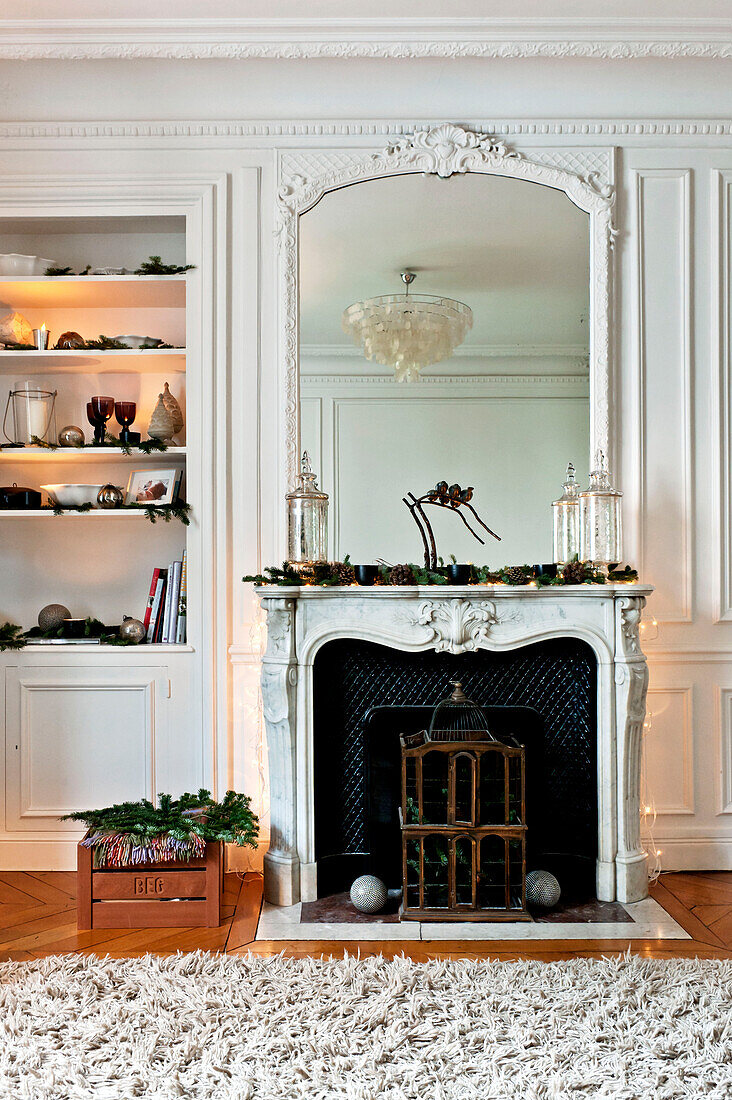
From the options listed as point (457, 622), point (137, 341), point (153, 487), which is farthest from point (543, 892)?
point (137, 341)

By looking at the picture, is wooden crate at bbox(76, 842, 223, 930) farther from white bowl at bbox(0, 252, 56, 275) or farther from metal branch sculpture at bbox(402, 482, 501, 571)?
white bowl at bbox(0, 252, 56, 275)

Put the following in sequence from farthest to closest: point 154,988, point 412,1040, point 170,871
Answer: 1. point 170,871
2. point 154,988
3. point 412,1040

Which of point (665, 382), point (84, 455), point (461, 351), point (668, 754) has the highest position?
point (461, 351)

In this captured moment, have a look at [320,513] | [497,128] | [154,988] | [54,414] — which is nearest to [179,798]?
[154,988]

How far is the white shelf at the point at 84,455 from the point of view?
3170 mm

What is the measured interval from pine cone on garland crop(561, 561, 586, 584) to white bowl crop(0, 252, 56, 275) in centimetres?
232

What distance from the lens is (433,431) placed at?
3.12 metres

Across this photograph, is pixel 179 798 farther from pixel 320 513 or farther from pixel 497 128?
pixel 497 128

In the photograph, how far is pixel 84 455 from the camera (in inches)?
128

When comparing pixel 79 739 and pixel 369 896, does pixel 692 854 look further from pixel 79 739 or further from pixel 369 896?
pixel 79 739

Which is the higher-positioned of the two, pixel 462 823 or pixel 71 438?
pixel 71 438

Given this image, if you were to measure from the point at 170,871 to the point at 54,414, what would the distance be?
1909mm

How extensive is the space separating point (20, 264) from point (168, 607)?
4.76 ft

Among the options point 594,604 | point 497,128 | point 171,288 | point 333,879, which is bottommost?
point 333,879
